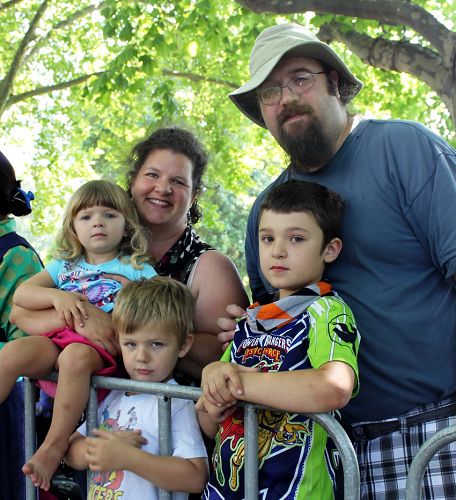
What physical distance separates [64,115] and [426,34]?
10.7 meters

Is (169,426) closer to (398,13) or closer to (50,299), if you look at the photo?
(50,299)

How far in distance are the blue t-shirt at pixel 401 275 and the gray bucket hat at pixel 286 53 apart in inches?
15.4

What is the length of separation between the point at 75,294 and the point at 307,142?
1155mm

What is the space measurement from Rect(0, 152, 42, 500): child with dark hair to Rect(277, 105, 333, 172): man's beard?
1.43 m

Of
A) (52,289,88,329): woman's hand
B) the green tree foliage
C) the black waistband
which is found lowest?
the black waistband

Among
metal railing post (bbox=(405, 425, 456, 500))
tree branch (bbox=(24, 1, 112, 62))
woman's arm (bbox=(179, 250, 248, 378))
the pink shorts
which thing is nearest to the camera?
metal railing post (bbox=(405, 425, 456, 500))

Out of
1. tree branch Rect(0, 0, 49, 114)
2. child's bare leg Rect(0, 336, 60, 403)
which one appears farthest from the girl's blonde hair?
tree branch Rect(0, 0, 49, 114)

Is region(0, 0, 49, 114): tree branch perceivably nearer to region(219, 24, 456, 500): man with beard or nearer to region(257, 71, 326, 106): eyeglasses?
region(257, 71, 326, 106): eyeglasses

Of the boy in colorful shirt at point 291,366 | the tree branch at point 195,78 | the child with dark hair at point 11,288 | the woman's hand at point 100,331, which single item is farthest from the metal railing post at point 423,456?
the tree branch at point 195,78

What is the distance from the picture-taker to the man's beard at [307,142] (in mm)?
2646

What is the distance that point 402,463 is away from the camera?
8.05 ft

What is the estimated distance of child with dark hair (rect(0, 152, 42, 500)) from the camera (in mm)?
3154

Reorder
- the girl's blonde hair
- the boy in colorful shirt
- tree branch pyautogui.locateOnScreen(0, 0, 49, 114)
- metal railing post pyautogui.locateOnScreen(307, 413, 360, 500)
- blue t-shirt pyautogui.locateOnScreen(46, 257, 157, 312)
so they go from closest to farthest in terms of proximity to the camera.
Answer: metal railing post pyautogui.locateOnScreen(307, 413, 360, 500) < the boy in colorful shirt < blue t-shirt pyautogui.locateOnScreen(46, 257, 157, 312) < the girl's blonde hair < tree branch pyautogui.locateOnScreen(0, 0, 49, 114)

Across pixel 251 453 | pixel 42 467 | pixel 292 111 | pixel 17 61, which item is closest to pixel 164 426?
pixel 251 453
